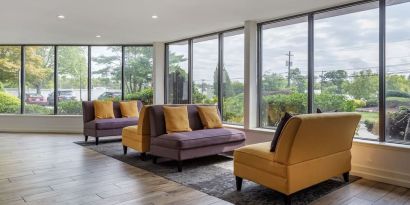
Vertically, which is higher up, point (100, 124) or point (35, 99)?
point (35, 99)

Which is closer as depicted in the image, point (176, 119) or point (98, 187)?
point (98, 187)

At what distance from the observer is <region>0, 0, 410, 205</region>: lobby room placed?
123 inches

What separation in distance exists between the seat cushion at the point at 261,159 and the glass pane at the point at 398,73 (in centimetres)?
195

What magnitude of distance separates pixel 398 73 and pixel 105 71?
681 cm

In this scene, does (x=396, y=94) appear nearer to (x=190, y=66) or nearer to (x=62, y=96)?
(x=190, y=66)

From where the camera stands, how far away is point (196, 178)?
3.79 meters

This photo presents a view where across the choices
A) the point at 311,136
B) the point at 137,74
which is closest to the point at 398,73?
the point at 311,136

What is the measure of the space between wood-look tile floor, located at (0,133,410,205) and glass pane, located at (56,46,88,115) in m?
3.40

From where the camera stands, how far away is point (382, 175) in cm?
375

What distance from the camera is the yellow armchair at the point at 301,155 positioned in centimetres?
281

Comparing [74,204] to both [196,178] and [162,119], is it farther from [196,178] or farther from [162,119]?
[162,119]

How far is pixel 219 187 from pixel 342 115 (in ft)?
5.20

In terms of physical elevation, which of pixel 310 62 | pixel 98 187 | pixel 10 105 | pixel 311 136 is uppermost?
pixel 310 62

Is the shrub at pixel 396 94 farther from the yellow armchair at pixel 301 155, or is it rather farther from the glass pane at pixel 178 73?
the glass pane at pixel 178 73
